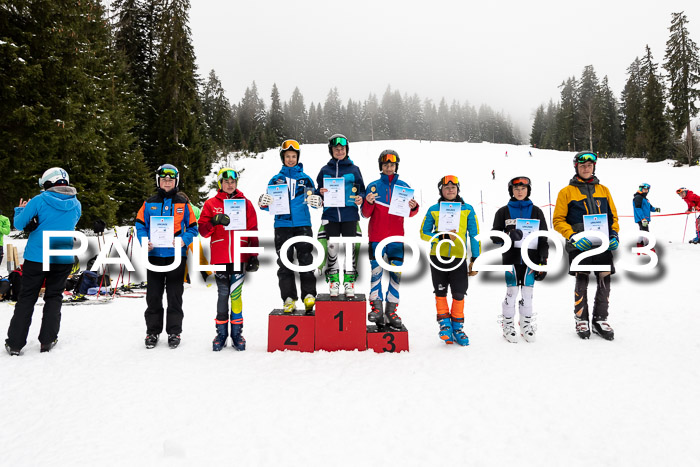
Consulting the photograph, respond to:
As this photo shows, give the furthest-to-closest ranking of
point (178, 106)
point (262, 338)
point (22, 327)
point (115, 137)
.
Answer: point (178, 106) → point (115, 137) → point (262, 338) → point (22, 327)

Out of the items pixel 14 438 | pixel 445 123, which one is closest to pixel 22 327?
pixel 14 438

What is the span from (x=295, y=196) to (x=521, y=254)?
295 cm

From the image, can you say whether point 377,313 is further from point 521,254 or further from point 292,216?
point 521,254

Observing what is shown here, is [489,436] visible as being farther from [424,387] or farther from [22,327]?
[22,327]

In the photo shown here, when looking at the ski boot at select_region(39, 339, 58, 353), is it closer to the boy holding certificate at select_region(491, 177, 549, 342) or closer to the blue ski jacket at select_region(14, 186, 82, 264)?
the blue ski jacket at select_region(14, 186, 82, 264)

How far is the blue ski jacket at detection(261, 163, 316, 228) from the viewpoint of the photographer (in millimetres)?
4555

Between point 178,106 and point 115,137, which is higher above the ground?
point 178,106

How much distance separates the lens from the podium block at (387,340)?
424cm

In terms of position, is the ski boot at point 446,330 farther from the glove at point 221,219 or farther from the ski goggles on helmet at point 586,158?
the glove at point 221,219

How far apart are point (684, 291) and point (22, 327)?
1041cm

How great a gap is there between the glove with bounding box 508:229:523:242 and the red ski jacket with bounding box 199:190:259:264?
3.22 meters

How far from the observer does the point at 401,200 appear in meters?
4.38

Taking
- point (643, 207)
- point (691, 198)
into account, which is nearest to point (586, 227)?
point (643, 207)

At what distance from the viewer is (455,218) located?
176 inches
